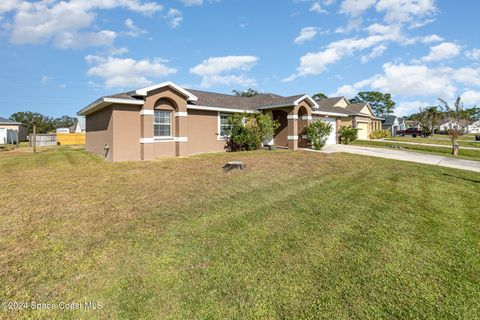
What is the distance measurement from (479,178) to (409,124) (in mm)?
87353

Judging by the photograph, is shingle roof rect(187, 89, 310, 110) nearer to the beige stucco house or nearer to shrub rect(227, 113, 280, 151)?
the beige stucco house

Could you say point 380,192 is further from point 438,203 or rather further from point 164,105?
point 164,105

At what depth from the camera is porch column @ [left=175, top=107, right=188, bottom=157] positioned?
51.0 feet

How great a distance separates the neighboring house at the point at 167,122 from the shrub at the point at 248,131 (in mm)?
592

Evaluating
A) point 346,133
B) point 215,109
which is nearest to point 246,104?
point 215,109

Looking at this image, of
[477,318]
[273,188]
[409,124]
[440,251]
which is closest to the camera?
[477,318]

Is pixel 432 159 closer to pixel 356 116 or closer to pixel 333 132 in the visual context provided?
pixel 333 132

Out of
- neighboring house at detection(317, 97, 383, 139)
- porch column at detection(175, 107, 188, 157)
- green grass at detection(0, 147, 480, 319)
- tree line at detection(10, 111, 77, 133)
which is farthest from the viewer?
tree line at detection(10, 111, 77, 133)

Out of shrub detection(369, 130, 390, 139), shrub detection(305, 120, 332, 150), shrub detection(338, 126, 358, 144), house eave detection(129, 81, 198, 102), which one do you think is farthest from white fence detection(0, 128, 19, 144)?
shrub detection(369, 130, 390, 139)

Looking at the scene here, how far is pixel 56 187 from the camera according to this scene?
8.21 metres

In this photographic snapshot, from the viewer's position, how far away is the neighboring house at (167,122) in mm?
13930

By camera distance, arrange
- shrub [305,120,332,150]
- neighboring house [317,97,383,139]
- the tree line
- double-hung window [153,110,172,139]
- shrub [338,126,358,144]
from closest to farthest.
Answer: double-hung window [153,110,172,139]
shrub [305,120,332,150]
shrub [338,126,358,144]
neighboring house [317,97,383,139]
the tree line

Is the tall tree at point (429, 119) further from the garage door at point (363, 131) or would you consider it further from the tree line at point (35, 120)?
the tree line at point (35, 120)

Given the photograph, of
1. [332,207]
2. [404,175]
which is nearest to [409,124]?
[404,175]
